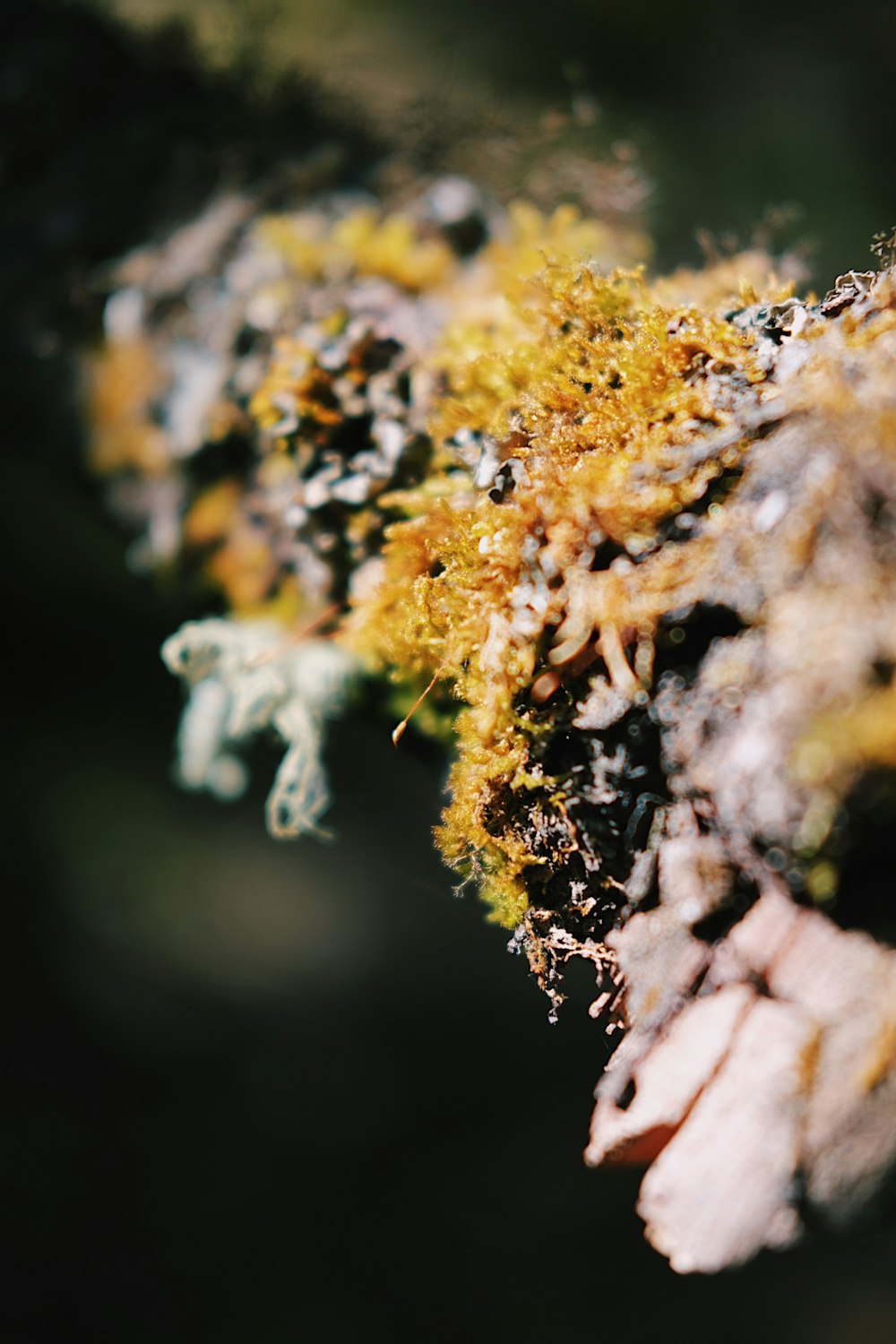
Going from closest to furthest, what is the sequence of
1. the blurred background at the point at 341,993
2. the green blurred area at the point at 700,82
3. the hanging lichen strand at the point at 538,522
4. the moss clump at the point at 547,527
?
1. the hanging lichen strand at the point at 538,522
2. the moss clump at the point at 547,527
3. the blurred background at the point at 341,993
4. the green blurred area at the point at 700,82

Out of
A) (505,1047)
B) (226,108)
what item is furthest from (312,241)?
(505,1047)

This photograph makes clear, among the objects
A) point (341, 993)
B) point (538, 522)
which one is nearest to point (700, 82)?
point (538, 522)

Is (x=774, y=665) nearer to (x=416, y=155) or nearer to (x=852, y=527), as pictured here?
(x=852, y=527)

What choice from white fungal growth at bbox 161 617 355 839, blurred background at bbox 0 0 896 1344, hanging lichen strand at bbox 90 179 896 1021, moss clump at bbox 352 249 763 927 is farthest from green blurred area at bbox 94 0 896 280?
white fungal growth at bbox 161 617 355 839

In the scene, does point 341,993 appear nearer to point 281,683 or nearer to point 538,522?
point 281,683

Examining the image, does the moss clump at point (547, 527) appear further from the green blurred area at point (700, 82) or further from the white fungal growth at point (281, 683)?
the green blurred area at point (700, 82)

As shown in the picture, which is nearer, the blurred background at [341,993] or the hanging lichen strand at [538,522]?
the hanging lichen strand at [538,522]

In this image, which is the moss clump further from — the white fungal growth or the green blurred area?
the green blurred area

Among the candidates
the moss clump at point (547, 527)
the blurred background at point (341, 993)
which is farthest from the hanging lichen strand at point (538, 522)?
the blurred background at point (341, 993)
